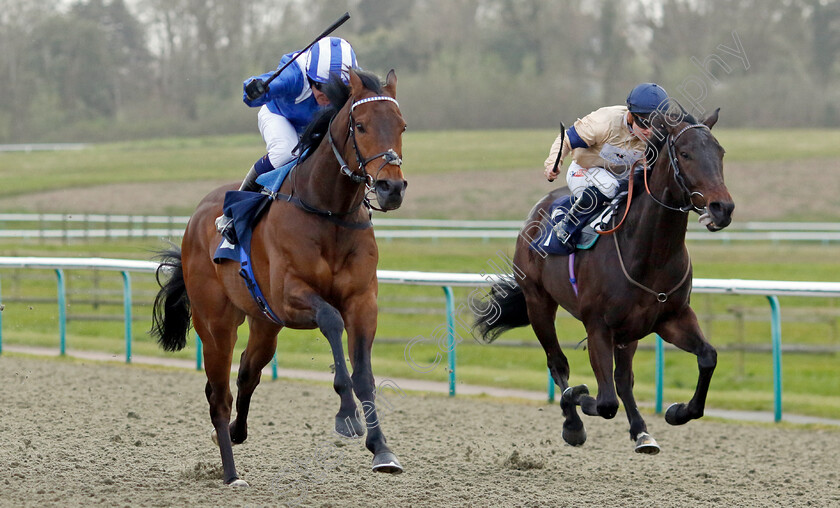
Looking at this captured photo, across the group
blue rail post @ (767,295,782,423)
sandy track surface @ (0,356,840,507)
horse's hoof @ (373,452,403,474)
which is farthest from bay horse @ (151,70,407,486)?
blue rail post @ (767,295,782,423)

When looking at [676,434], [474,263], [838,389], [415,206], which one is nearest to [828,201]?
[415,206]

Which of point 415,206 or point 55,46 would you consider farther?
point 55,46

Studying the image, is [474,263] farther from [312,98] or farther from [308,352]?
[312,98]

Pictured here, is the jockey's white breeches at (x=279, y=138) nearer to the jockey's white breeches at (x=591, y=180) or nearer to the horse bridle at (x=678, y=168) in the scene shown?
the jockey's white breeches at (x=591, y=180)

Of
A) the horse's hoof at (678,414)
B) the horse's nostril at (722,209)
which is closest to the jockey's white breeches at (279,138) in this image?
the horse's nostril at (722,209)

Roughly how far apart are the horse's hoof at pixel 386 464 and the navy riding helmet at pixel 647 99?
2123mm

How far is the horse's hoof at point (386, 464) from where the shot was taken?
407cm

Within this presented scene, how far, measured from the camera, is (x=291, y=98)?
202 inches

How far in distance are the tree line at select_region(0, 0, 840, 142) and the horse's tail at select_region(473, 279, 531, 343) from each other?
23.8m

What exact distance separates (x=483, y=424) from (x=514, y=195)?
21.3 m

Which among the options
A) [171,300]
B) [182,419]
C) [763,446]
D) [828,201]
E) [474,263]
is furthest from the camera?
[828,201]

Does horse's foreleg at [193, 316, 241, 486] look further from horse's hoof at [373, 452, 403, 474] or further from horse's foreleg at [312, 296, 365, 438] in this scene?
horse's hoof at [373, 452, 403, 474]

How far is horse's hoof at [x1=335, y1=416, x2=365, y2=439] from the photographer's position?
420 cm

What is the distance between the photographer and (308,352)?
10734 millimetres
